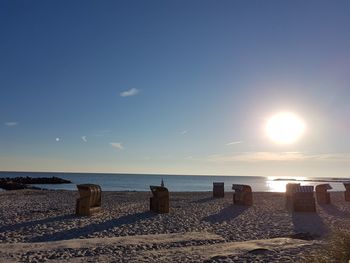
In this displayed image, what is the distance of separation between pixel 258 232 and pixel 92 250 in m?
5.18

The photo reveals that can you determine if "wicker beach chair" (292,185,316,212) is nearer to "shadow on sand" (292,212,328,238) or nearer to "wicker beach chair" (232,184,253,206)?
"shadow on sand" (292,212,328,238)

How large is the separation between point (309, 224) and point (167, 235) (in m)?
5.58

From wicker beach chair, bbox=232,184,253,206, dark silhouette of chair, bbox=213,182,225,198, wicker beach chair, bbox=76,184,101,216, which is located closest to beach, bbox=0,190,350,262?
wicker beach chair, bbox=76,184,101,216

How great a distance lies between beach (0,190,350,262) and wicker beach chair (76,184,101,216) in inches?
12.3

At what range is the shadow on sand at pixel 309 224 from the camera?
12474mm

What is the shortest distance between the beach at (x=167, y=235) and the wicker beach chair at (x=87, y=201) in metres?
0.31

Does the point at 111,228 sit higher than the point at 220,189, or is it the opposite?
the point at 220,189

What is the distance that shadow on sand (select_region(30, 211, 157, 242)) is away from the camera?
440 inches

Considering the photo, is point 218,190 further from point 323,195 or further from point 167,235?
point 167,235

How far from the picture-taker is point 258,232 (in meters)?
12.2

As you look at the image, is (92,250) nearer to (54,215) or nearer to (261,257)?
(261,257)

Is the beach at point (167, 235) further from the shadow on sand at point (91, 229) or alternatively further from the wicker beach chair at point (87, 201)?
the wicker beach chair at point (87, 201)

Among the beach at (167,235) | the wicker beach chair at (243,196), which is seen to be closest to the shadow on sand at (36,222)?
the beach at (167,235)

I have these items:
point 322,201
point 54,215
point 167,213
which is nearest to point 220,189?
point 322,201
